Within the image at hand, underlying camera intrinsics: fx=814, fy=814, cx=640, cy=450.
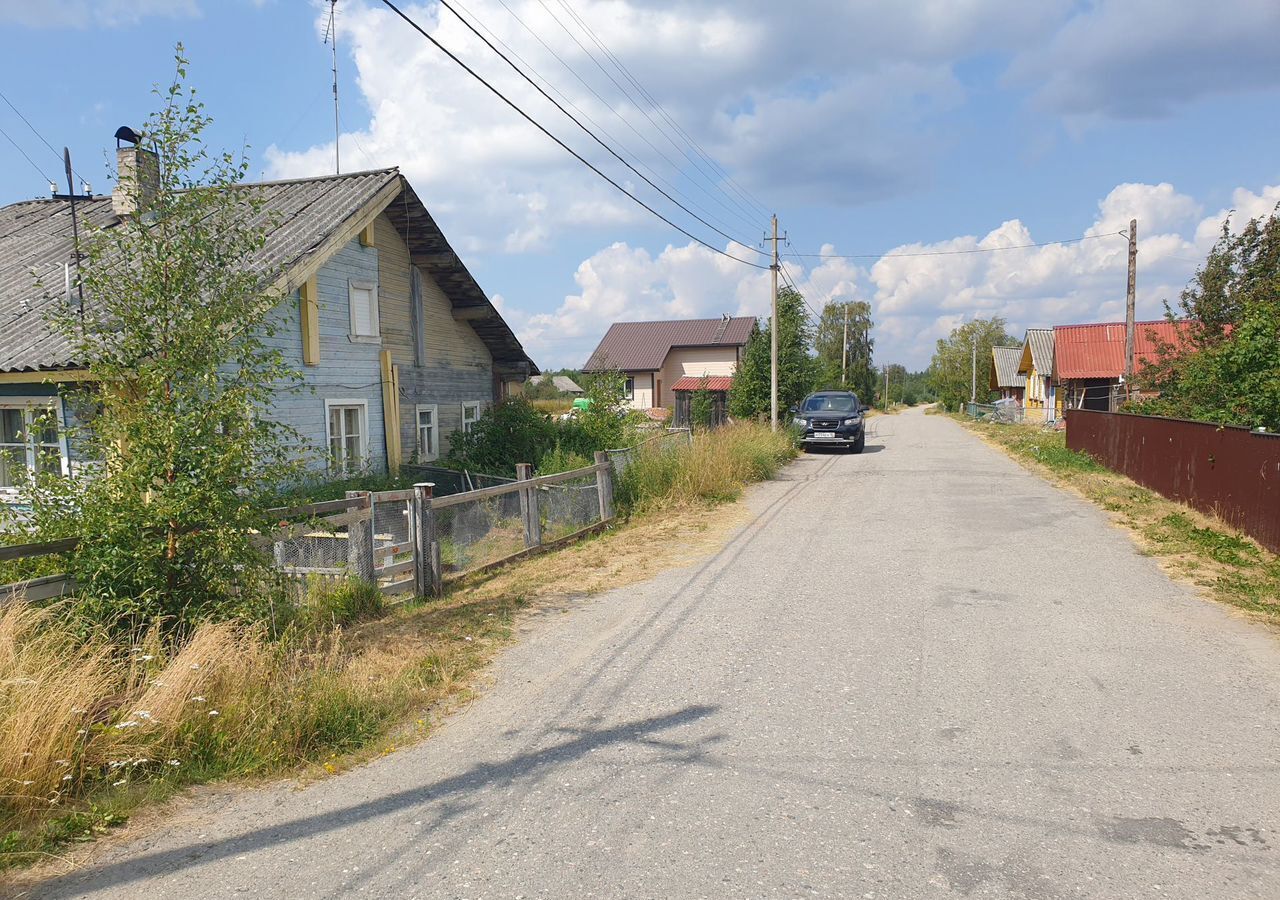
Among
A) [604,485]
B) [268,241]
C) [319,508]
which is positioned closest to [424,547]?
[319,508]

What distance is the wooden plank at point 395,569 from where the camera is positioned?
7727 millimetres

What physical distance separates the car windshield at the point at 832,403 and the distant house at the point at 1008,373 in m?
39.9

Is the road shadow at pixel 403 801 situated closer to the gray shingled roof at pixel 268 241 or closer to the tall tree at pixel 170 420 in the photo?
the tall tree at pixel 170 420

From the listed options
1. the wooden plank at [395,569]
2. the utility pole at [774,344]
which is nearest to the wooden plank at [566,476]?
the wooden plank at [395,569]

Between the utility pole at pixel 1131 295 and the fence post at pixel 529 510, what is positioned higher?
the utility pole at pixel 1131 295

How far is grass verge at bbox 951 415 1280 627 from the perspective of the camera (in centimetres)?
770

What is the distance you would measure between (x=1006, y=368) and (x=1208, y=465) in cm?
5542

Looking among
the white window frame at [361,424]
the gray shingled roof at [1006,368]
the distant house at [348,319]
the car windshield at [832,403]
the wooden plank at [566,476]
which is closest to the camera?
the wooden plank at [566,476]

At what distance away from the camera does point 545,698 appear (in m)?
5.32

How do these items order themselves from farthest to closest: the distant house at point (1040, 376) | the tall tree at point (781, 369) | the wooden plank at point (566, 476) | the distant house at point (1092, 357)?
1. the distant house at point (1040, 376)
2. the distant house at point (1092, 357)
3. the tall tree at point (781, 369)
4. the wooden plank at point (566, 476)

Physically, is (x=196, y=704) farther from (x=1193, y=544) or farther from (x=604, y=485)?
(x=1193, y=544)

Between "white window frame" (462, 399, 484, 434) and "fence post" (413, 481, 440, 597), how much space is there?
32.8 feet

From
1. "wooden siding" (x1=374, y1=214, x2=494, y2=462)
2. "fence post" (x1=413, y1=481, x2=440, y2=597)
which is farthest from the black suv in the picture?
"fence post" (x1=413, y1=481, x2=440, y2=597)

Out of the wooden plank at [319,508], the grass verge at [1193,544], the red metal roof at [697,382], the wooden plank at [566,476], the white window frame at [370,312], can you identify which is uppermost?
the white window frame at [370,312]
